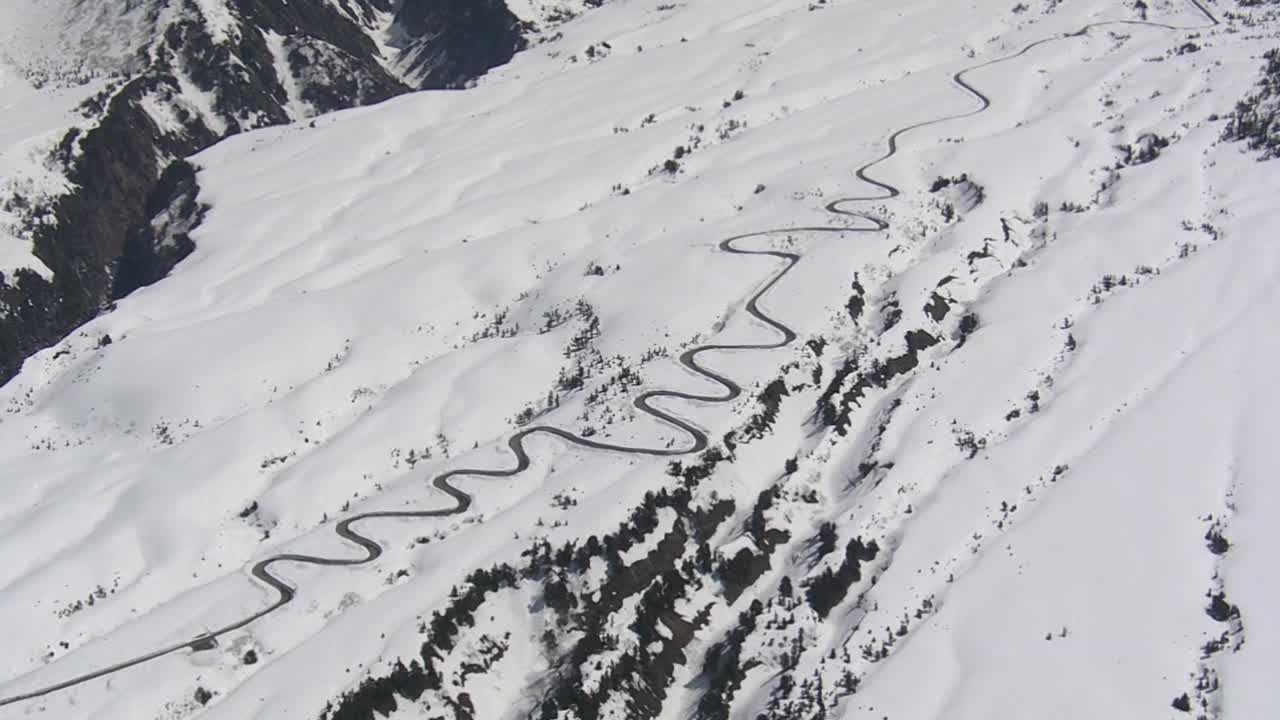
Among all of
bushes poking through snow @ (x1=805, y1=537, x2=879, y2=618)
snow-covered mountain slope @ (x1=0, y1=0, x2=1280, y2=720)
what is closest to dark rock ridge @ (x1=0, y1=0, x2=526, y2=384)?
snow-covered mountain slope @ (x1=0, y1=0, x2=1280, y2=720)

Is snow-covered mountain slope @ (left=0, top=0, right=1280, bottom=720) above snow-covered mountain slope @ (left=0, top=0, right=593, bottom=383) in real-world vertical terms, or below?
below

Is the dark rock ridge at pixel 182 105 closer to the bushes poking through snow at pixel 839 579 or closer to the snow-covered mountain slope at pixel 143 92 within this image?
the snow-covered mountain slope at pixel 143 92

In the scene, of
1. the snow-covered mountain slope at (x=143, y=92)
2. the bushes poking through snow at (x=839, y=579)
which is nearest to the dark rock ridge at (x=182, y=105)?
the snow-covered mountain slope at (x=143, y=92)

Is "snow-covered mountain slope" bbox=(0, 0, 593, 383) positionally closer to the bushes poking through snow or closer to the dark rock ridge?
the dark rock ridge

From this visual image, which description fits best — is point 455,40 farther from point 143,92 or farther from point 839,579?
point 839,579

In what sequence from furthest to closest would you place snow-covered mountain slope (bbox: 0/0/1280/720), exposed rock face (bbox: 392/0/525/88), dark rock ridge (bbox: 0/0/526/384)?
exposed rock face (bbox: 392/0/525/88)
dark rock ridge (bbox: 0/0/526/384)
snow-covered mountain slope (bbox: 0/0/1280/720)

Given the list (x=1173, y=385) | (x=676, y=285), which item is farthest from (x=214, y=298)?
(x=1173, y=385)

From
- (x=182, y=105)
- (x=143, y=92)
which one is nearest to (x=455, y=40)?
(x=182, y=105)

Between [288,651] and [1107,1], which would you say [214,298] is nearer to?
[288,651]
